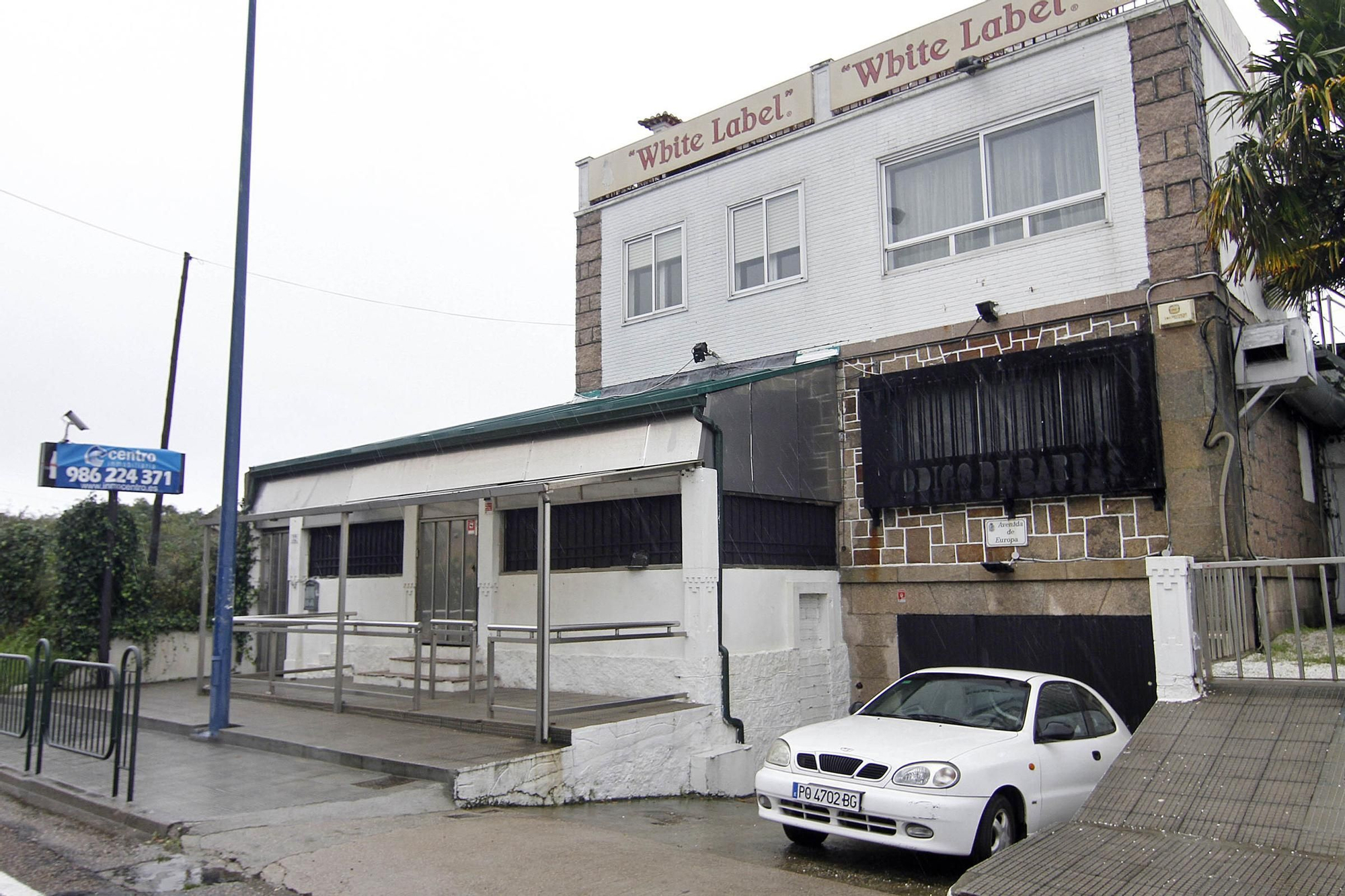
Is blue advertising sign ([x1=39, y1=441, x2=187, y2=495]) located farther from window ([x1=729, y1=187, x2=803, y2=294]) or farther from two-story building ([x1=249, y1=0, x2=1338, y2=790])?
window ([x1=729, y1=187, x2=803, y2=294])

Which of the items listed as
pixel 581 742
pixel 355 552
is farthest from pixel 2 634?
pixel 581 742

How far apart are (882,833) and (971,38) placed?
10.5 metres

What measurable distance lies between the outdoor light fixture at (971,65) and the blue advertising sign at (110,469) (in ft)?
36.7

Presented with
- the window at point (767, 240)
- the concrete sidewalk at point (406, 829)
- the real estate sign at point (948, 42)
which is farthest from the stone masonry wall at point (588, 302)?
the concrete sidewalk at point (406, 829)

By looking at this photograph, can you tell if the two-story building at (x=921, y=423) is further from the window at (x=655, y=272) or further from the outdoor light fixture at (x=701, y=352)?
the window at (x=655, y=272)

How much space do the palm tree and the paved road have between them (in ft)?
21.1

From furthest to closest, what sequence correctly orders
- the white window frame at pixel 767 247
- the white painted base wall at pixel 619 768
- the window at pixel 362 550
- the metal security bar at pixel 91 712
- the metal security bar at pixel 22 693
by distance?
the window at pixel 362 550 → the white window frame at pixel 767 247 → the metal security bar at pixel 22 693 → the white painted base wall at pixel 619 768 → the metal security bar at pixel 91 712

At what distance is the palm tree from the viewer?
8.98 metres

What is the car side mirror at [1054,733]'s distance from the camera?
773cm

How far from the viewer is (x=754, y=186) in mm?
15180

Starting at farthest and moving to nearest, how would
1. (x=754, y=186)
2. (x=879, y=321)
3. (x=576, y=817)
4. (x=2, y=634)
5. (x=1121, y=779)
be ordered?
(x=2, y=634)
(x=754, y=186)
(x=879, y=321)
(x=576, y=817)
(x=1121, y=779)

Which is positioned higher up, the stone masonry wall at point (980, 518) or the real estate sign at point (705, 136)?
the real estate sign at point (705, 136)

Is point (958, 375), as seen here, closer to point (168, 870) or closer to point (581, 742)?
point (581, 742)

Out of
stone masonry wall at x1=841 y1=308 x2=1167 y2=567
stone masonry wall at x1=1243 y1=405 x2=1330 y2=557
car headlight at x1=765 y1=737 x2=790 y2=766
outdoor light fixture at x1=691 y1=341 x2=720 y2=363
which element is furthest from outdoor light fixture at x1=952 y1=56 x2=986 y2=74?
car headlight at x1=765 y1=737 x2=790 y2=766
